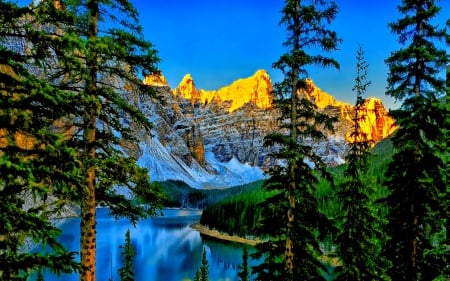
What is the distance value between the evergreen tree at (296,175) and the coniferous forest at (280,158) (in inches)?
2.1

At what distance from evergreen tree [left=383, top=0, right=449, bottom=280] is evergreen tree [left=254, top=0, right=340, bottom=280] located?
364 centimetres

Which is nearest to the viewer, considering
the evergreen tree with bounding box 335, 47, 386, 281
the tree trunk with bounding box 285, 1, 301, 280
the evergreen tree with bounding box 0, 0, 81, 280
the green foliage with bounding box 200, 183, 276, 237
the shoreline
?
the evergreen tree with bounding box 0, 0, 81, 280

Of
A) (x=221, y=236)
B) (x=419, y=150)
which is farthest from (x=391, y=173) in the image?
(x=221, y=236)

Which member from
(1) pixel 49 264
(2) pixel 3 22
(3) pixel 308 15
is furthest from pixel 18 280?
(3) pixel 308 15

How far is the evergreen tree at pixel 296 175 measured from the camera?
654 inches

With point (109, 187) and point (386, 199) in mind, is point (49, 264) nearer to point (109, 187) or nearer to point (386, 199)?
point (109, 187)

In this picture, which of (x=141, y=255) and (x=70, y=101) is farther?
(x=141, y=255)

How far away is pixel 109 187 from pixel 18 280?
18.0 ft

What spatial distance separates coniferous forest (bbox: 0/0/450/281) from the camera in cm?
701

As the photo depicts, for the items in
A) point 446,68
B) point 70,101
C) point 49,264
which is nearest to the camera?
point 49,264

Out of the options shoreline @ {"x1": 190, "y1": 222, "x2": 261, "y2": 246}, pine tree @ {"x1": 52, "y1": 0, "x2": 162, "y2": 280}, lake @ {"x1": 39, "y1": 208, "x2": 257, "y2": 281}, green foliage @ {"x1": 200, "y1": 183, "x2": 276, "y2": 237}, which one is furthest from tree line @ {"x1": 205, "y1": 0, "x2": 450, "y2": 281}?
green foliage @ {"x1": 200, "y1": 183, "x2": 276, "y2": 237}

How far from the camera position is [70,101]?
324 inches

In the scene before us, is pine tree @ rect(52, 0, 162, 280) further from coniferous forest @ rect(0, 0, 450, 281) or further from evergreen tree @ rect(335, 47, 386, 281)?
evergreen tree @ rect(335, 47, 386, 281)

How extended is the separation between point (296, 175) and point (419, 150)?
5340 mm
